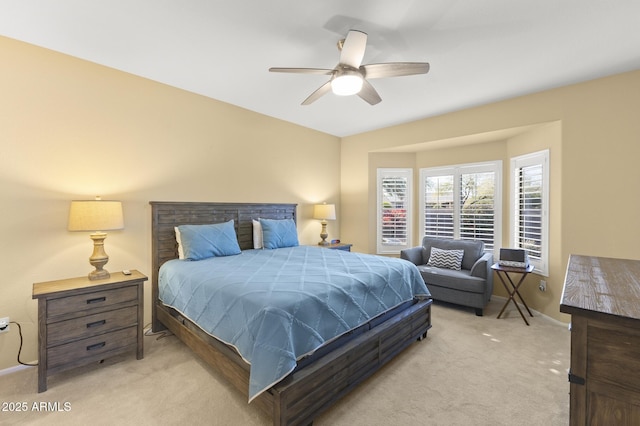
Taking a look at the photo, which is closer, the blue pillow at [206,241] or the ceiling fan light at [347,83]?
the ceiling fan light at [347,83]

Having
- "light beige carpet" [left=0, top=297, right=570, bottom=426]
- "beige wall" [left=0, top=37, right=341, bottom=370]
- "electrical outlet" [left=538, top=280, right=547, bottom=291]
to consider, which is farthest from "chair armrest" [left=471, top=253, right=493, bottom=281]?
"beige wall" [left=0, top=37, right=341, bottom=370]

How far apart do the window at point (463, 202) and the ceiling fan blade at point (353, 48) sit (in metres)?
3.34

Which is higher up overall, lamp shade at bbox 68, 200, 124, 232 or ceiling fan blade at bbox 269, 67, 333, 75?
ceiling fan blade at bbox 269, 67, 333, 75

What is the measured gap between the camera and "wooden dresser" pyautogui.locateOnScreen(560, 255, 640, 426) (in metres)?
0.97

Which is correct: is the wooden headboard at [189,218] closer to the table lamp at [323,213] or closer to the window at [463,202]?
the table lamp at [323,213]

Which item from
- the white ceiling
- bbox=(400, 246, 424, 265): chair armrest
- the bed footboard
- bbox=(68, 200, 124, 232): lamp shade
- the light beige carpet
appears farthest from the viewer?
bbox=(400, 246, 424, 265): chair armrest

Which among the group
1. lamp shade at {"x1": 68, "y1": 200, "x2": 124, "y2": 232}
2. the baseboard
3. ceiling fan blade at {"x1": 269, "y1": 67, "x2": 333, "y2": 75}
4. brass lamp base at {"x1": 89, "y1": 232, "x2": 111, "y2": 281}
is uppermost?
ceiling fan blade at {"x1": 269, "y1": 67, "x2": 333, "y2": 75}

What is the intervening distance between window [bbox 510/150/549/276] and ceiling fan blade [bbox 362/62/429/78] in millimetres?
2543

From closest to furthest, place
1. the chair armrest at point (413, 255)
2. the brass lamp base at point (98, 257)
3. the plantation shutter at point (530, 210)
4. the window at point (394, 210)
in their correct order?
the brass lamp base at point (98, 257) < the plantation shutter at point (530, 210) < the chair armrest at point (413, 255) < the window at point (394, 210)

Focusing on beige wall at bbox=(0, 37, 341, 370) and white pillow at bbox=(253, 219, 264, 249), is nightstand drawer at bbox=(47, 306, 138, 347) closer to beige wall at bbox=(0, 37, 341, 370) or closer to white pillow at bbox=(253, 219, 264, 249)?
beige wall at bbox=(0, 37, 341, 370)

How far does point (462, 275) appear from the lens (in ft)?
12.3

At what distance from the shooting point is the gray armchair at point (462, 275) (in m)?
3.56

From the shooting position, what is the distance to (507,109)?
365 cm

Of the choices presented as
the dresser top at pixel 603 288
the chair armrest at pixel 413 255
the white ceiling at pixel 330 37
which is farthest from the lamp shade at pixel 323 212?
the dresser top at pixel 603 288
